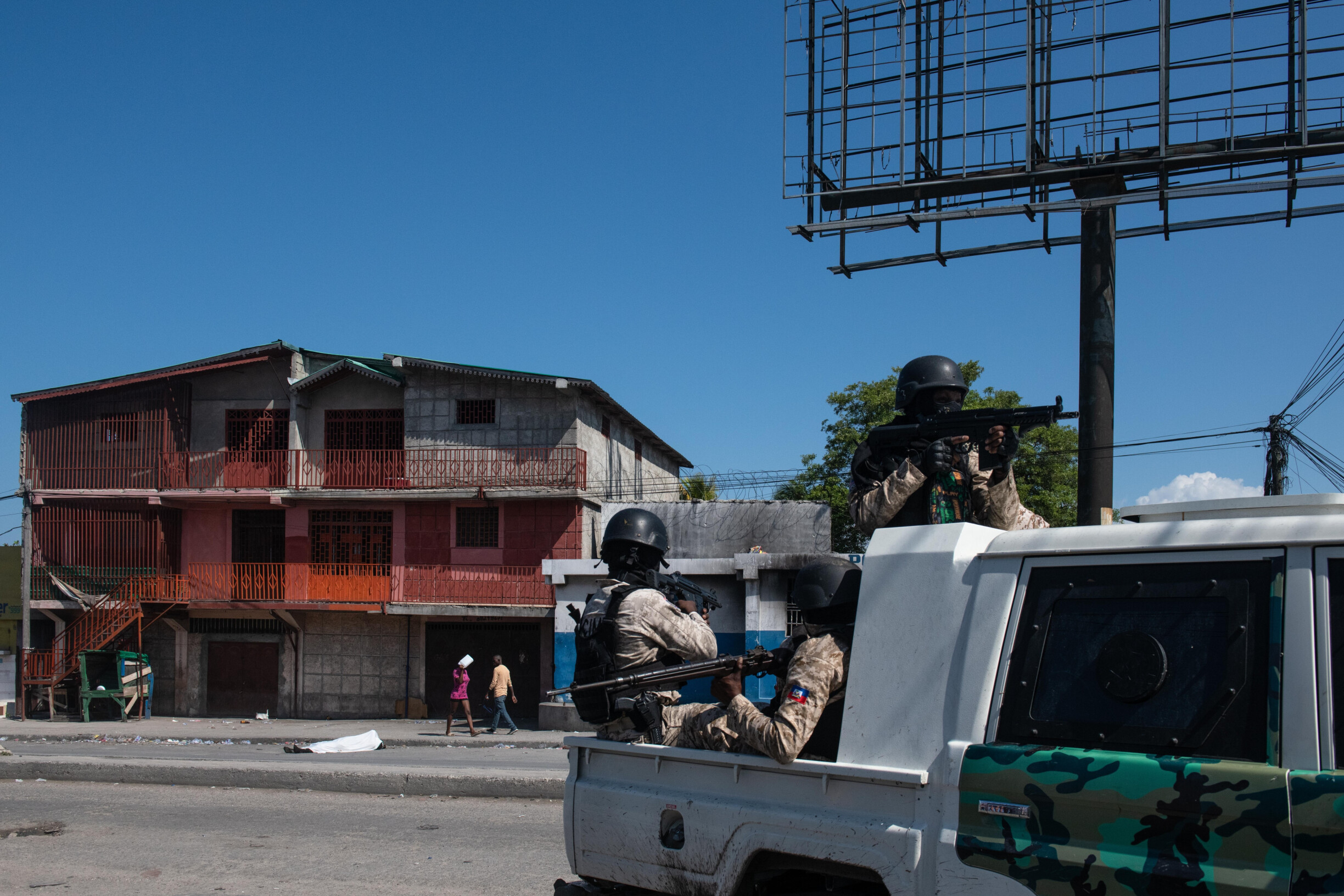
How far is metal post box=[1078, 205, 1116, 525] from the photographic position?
34.8 feet

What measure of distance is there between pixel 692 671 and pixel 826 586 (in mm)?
605

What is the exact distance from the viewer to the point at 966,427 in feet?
15.7

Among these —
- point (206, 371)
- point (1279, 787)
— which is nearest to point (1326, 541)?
point (1279, 787)

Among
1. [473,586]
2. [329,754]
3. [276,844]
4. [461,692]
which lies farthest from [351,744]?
[276,844]

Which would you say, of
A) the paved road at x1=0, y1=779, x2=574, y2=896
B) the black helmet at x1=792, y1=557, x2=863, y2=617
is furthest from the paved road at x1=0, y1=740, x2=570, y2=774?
the black helmet at x1=792, y1=557, x2=863, y2=617

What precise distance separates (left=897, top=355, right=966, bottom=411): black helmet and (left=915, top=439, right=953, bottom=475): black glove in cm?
48

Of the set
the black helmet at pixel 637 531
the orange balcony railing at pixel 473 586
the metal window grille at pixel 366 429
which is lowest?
the orange balcony railing at pixel 473 586

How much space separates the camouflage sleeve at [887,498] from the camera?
475 centimetres

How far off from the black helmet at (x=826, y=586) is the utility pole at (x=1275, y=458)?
28.0 ft

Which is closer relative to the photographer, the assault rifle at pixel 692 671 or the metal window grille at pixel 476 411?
the assault rifle at pixel 692 671

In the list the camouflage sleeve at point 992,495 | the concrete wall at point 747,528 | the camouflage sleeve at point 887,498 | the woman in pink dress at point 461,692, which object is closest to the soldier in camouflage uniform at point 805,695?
the camouflage sleeve at point 887,498

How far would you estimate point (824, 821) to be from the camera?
3230 millimetres

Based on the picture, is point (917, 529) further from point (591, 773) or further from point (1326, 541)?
point (591, 773)

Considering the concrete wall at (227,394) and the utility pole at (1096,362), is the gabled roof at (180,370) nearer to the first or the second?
the concrete wall at (227,394)
